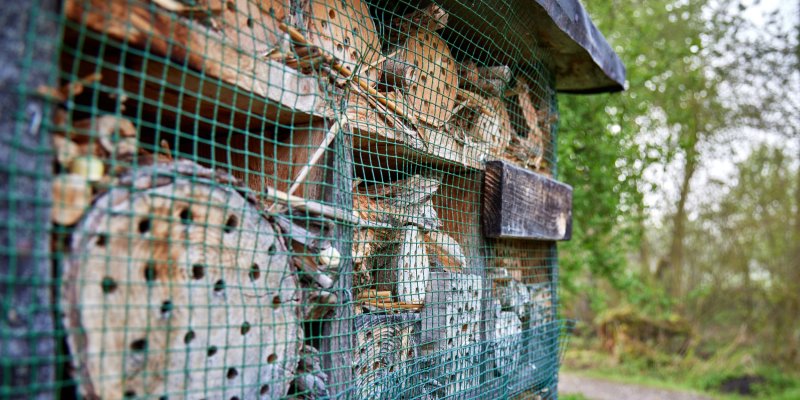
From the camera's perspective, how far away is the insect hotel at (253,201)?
1.20m

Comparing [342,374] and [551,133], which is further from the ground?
[551,133]

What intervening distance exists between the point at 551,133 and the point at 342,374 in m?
2.70

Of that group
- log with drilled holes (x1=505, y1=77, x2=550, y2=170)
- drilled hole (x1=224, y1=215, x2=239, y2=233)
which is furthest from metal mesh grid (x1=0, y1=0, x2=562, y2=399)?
log with drilled holes (x1=505, y1=77, x2=550, y2=170)

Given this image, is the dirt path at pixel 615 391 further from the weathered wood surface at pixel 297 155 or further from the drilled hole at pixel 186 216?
the drilled hole at pixel 186 216

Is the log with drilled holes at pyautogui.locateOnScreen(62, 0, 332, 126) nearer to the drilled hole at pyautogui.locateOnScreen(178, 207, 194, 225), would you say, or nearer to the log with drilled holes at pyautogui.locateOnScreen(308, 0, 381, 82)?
the log with drilled holes at pyautogui.locateOnScreen(308, 0, 381, 82)

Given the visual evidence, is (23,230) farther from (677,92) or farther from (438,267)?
(677,92)

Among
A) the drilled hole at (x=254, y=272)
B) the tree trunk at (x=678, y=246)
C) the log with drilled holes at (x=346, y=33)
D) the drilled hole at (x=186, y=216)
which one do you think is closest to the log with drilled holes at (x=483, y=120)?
the log with drilled holes at (x=346, y=33)

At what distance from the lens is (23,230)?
3.78 ft

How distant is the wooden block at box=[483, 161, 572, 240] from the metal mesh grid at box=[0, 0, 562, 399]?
85 millimetres

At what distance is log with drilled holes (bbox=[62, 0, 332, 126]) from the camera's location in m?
1.34

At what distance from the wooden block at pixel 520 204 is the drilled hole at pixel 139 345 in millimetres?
1930

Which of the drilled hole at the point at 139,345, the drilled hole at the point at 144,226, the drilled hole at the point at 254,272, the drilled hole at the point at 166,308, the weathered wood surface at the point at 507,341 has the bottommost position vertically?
the weathered wood surface at the point at 507,341

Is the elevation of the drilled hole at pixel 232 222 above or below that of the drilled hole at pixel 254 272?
above

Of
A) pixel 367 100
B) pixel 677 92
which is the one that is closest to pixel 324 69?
pixel 367 100
